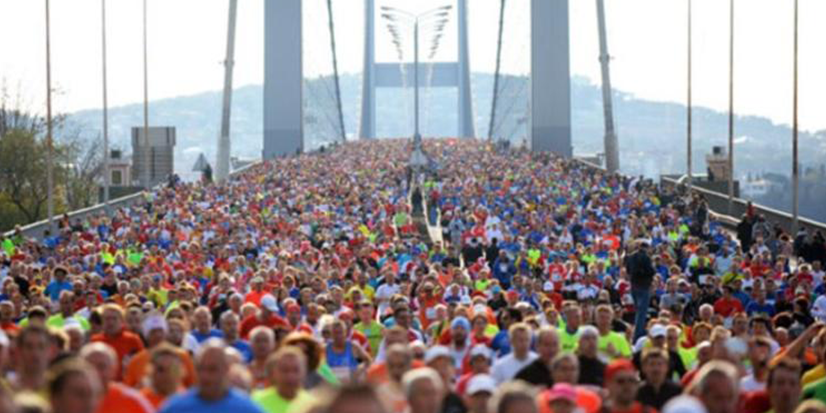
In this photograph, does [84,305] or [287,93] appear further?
[287,93]

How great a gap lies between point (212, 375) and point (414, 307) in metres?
11.9

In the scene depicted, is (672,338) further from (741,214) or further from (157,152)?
(157,152)

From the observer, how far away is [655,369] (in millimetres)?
10773

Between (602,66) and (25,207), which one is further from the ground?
(602,66)

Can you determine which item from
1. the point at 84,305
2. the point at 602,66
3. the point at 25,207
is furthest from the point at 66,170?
the point at 84,305

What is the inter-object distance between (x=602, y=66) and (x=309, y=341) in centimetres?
5466

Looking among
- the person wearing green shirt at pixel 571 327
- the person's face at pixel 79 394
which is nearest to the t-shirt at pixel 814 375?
the person wearing green shirt at pixel 571 327

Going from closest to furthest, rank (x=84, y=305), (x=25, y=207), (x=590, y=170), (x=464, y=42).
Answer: (x=84, y=305) → (x=590, y=170) → (x=25, y=207) → (x=464, y=42)

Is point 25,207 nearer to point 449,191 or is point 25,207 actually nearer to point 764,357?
point 449,191

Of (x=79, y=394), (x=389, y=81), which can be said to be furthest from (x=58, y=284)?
(x=389, y=81)

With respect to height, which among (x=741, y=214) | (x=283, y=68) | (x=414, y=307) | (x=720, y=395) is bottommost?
(x=741, y=214)

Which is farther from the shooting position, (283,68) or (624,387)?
(283,68)

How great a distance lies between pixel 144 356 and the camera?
37.2ft

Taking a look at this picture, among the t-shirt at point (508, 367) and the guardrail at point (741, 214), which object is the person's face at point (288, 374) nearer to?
the t-shirt at point (508, 367)
